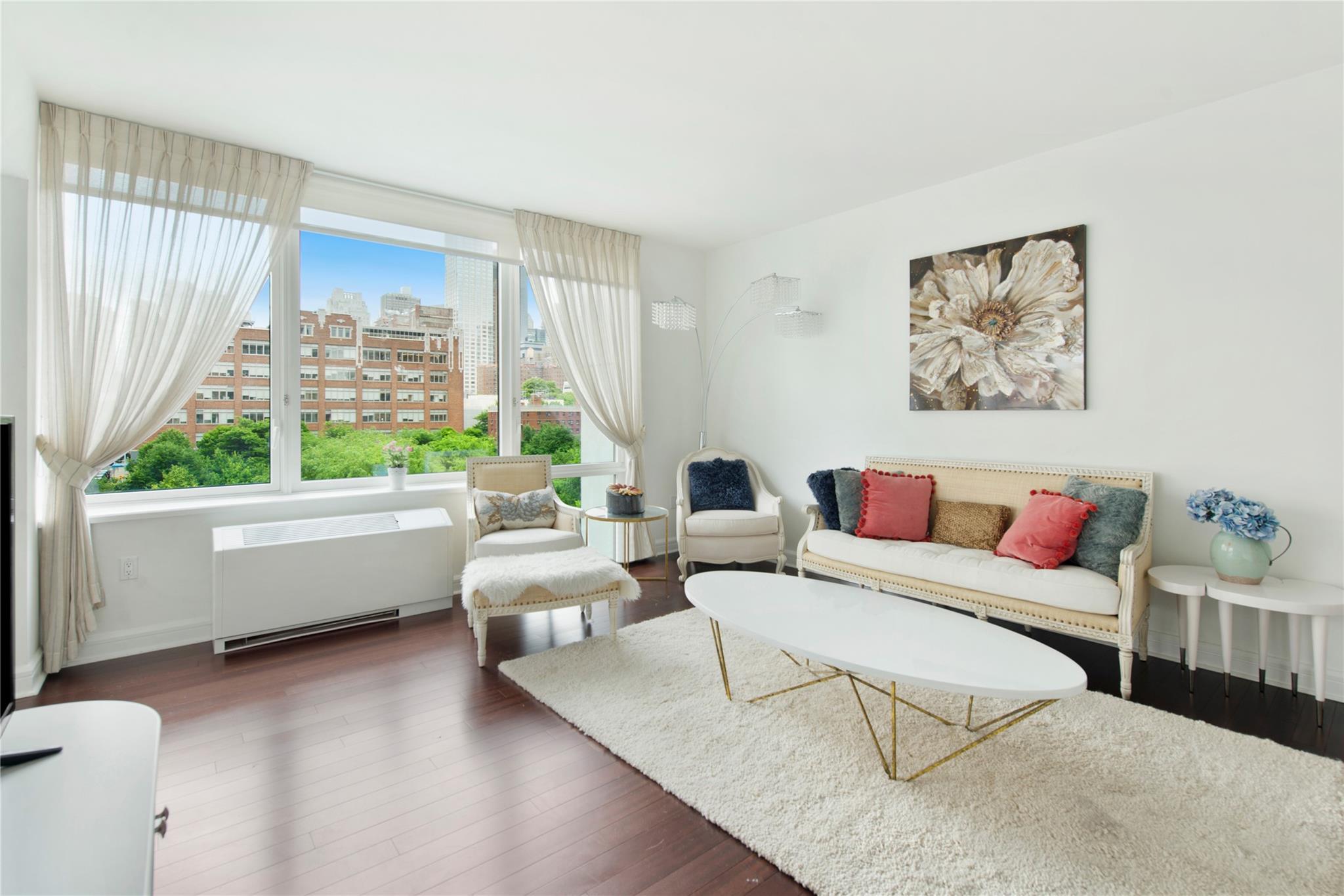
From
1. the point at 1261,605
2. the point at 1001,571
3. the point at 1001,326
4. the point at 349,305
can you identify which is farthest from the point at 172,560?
the point at 1261,605

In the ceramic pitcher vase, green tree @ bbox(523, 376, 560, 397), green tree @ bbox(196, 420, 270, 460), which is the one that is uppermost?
green tree @ bbox(523, 376, 560, 397)

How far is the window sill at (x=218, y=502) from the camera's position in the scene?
3191 millimetres

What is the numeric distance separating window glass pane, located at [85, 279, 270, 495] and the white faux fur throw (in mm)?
1639

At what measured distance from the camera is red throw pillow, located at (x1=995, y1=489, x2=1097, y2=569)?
307cm

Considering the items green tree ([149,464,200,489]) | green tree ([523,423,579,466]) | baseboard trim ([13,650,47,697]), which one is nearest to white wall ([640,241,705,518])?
green tree ([523,423,579,466])

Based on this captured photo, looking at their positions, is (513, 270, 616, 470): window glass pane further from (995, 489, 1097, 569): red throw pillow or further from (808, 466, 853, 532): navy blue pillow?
(995, 489, 1097, 569): red throw pillow

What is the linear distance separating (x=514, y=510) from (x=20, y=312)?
2434 millimetres

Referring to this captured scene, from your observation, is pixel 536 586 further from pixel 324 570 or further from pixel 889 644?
pixel 889 644

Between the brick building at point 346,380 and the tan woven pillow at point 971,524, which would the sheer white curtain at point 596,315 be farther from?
the tan woven pillow at point 971,524

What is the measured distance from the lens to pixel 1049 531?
310 cm

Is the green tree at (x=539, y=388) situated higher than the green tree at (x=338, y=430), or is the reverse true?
the green tree at (x=539, y=388)

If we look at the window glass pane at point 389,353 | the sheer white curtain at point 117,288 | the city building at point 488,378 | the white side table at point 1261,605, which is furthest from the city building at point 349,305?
the white side table at point 1261,605

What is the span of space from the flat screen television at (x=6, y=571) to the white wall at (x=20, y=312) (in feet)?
5.65

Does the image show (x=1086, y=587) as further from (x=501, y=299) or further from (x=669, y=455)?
(x=501, y=299)
